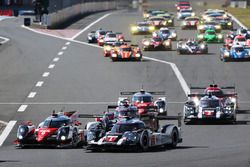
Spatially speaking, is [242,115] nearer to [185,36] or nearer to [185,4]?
[185,36]

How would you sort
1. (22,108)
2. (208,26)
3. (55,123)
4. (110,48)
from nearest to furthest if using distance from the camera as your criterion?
(55,123), (22,108), (110,48), (208,26)

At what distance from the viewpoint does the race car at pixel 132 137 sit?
43594mm

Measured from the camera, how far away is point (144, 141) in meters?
44.1

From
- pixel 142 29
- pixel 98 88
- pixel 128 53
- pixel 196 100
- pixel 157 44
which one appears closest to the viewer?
pixel 196 100

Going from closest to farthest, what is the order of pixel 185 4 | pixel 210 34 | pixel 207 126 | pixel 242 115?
pixel 207 126 < pixel 242 115 < pixel 210 34 < pixel 185 4

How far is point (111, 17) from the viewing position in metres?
162

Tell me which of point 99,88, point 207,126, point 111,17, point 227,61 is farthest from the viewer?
point 111,17

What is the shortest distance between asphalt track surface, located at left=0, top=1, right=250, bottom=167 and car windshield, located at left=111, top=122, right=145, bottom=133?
1576 millimetres

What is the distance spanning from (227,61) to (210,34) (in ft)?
64.6

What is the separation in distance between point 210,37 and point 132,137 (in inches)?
2733

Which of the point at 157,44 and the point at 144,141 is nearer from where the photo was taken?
the point at 144,141

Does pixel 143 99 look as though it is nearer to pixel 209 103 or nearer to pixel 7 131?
pixel 209 103

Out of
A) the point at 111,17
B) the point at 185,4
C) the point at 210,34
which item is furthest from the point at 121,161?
the point at 185,4

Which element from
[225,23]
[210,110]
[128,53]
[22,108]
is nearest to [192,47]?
[128,53]
